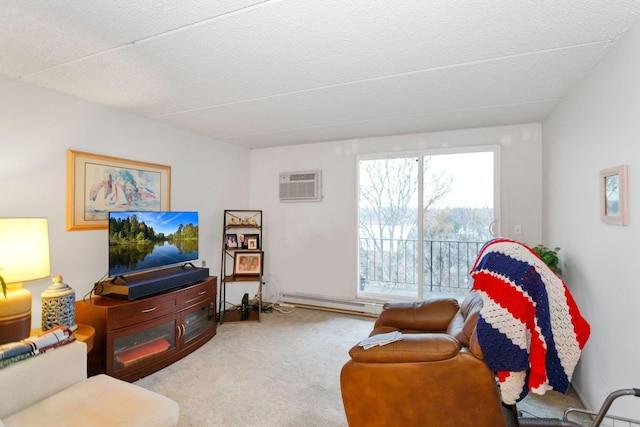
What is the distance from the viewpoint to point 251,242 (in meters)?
4.26

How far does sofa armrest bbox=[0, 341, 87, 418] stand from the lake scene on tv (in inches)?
39.4

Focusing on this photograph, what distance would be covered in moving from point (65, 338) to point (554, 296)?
254 centimetres

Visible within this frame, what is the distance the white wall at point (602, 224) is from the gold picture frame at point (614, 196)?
42 mm

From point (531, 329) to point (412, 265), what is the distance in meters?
2.64

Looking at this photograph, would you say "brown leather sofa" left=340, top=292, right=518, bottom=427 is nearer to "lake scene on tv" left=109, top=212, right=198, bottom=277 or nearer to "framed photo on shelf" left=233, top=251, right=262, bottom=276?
"lake scene on tv" left=109, top=212, right=198, bottom=277

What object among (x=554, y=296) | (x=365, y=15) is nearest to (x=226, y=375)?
(x=554, y=296)

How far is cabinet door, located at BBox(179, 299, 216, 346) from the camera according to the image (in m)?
3.07

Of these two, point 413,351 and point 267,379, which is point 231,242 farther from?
point 413,351

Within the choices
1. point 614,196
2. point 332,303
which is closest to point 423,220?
point 332,303

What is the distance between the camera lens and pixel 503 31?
1720 millimetres

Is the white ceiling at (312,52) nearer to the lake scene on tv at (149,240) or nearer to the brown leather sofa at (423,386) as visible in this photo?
the lake scene on tv at (149,240)

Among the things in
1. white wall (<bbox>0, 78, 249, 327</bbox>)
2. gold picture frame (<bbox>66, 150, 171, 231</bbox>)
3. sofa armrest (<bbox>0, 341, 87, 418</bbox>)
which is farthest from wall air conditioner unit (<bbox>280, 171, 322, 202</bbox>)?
sofa armrest (<bbox>0, 341, 87, 418</bbox>)

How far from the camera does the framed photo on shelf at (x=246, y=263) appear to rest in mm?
4176

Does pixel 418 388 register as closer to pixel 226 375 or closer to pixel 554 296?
pixel 554 296
